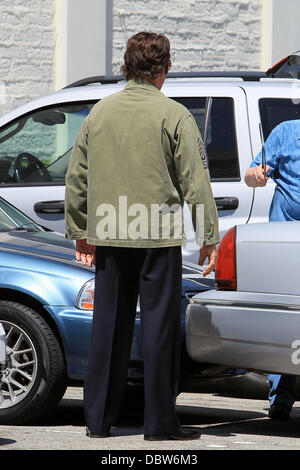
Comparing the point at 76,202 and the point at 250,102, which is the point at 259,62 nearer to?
the point at 250,102

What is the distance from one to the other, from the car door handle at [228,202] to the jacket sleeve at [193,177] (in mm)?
2545

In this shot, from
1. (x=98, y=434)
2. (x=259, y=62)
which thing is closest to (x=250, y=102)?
(x=98, y=434)

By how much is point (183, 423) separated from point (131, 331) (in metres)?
1.00

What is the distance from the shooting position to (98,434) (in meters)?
5.38

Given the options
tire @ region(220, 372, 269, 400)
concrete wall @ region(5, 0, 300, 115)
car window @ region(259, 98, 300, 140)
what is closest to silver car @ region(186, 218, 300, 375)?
tire @ region(220, 372, 269, 400)

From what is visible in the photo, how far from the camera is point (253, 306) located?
17.6 ft

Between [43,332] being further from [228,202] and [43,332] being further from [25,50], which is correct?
[25,50]

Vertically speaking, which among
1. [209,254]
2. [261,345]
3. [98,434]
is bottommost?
[98,434]

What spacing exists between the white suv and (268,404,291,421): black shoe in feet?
5.90

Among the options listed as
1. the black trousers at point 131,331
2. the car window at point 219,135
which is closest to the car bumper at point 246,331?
the black trousers at point 131,331

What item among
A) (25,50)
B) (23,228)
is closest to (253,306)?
(23,228)

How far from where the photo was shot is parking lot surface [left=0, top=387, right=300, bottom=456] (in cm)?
518

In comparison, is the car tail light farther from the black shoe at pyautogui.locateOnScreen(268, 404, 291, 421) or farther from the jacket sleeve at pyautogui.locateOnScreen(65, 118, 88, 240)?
the black shoe at pyautogui.locateOnScreen(268, 404, 291, 421)
